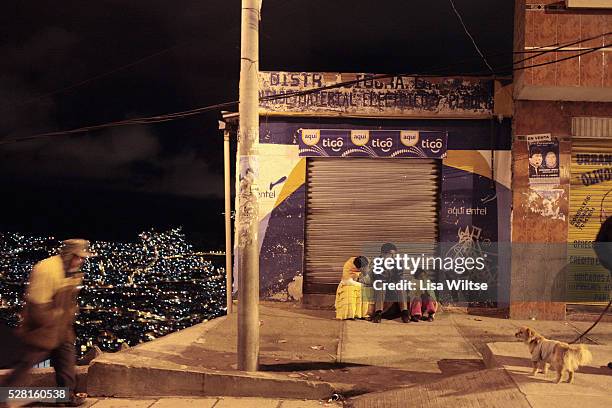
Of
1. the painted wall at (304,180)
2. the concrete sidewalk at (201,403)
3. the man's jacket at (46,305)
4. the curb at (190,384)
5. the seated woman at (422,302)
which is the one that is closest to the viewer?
the man's jacket at (46,305)

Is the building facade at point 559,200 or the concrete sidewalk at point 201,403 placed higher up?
the building facade at point 559,200

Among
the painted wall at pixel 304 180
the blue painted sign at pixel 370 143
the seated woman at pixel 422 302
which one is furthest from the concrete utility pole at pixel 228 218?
the seated woman at pixel 422 302

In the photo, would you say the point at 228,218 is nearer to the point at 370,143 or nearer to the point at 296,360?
the point at 370,143

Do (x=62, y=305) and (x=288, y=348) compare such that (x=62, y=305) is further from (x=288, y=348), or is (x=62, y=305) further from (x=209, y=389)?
(x=288, y=348)

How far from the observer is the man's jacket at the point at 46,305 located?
15.3 ft

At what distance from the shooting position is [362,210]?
1098 cm

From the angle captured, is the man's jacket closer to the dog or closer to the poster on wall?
the dog

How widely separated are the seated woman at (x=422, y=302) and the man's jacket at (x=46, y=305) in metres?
6.50

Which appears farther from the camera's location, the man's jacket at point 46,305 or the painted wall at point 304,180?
the painted wall at point 304,180

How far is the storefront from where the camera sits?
10.7m

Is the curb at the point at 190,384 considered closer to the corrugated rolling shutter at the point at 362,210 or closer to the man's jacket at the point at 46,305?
the man's jacket at the point at 46,305

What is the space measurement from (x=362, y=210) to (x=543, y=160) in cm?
349

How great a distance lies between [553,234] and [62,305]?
853 centimetres

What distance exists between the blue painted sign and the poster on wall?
1672 mm
